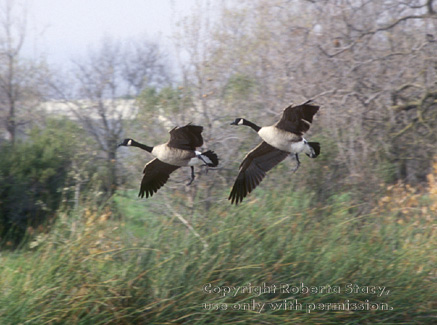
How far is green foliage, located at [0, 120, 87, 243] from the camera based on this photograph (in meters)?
9.50

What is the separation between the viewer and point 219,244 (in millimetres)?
5070

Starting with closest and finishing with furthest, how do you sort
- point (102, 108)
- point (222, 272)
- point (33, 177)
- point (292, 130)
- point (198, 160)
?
1. point (198, 160)
2. point (292, 130)
3. point (222, 272)
4. point (33, 177)
5. point (102, 108)

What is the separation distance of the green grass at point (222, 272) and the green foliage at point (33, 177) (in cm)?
406

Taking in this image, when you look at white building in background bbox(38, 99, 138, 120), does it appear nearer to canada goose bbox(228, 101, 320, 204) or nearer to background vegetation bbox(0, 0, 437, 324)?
background vegetation bbox(0, 0, 437, 324)

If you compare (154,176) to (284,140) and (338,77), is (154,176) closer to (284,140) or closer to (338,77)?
(284,140)

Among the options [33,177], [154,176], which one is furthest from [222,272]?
[33,177]

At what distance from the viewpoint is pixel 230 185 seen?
754 cm

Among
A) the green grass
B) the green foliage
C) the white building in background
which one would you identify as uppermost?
the white building in background

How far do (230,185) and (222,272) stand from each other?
2.69 m

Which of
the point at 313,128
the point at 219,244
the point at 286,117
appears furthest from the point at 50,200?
the point at 286,117

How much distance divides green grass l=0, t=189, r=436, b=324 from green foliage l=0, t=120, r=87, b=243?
406cm

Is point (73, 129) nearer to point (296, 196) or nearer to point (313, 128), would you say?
point (313, 128)

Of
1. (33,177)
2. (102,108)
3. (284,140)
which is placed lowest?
(33,177)

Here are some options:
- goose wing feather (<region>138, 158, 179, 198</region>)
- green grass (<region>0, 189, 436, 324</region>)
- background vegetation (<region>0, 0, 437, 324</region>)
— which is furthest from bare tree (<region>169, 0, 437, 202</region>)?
goose wing feather (<region>138, 158, 179, 198</region>)
